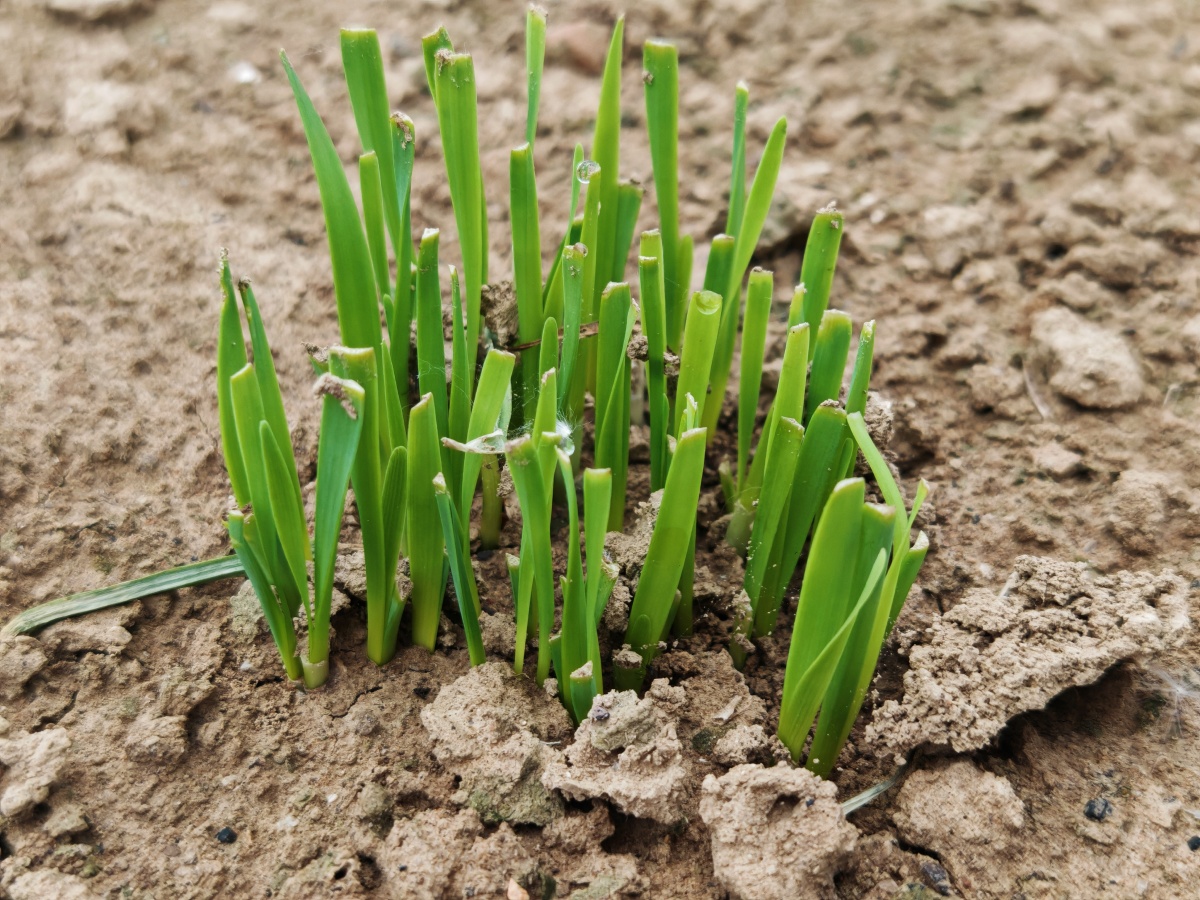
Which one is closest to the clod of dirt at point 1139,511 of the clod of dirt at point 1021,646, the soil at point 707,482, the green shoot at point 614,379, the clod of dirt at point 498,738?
the soil at point 707,482

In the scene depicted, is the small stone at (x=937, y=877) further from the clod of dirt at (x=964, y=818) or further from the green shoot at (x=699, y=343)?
the green shoot at (x=699, y=343)

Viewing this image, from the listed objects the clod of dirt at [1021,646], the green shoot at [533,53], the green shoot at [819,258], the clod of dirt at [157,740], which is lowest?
the clod of dirt at [157,740]

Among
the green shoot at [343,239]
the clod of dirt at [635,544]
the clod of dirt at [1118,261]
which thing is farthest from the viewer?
the clod of dirt at [1118,261]

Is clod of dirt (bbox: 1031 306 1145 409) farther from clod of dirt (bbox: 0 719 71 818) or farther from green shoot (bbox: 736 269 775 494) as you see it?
clod of dirt (bbox: 0 719 71 818)

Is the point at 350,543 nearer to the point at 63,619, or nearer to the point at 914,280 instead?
the point at 63,619

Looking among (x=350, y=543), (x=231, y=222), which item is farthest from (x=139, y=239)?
(x=350, y=543)

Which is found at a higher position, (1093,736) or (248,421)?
(248,421)

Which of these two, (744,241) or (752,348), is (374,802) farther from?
(744,241)
